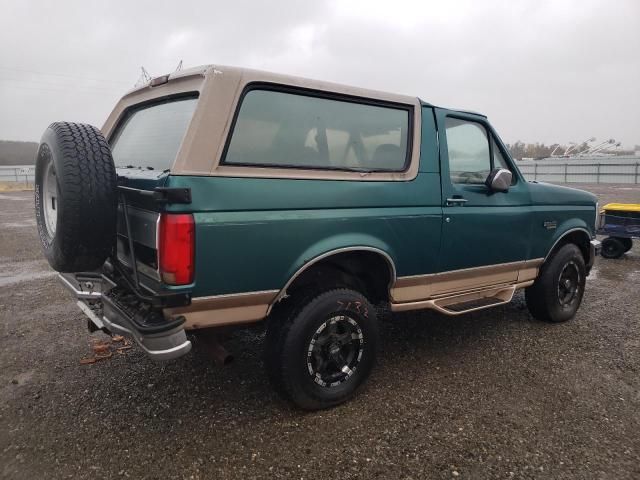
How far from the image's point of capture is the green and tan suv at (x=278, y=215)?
232 cm

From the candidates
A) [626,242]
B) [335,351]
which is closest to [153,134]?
[335,351]

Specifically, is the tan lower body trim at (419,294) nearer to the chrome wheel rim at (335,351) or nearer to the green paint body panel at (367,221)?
the green paint body panel at (367,221)

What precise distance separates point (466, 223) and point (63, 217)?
8.85 ft

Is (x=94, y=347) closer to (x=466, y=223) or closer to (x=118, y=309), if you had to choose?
(x=118, y=309)

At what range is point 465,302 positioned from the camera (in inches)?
147

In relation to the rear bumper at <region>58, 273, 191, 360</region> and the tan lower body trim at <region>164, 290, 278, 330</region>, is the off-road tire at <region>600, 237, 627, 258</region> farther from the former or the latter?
the rear bumper at <region>58, 273, 191, 360</region>

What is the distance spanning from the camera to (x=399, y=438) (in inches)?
104

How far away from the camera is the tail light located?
7.36ft

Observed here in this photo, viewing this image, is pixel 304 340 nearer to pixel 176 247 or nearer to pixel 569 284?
pixel 176 247

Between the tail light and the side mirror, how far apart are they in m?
2.42

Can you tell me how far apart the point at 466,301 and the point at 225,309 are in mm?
2107

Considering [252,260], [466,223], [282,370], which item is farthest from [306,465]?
[466,223]

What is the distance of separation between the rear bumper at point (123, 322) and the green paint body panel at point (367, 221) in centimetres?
25

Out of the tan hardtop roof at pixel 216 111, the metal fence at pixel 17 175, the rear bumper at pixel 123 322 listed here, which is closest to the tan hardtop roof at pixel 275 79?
the tan hardtop roof at pixel 216 111
